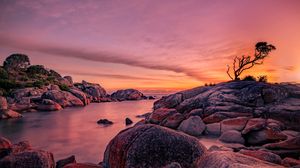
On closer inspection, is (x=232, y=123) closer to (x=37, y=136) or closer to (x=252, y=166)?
(x=252, y=166)

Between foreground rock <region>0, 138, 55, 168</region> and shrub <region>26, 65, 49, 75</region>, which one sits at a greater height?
shrub <region>26, 65, 49, 75</region>

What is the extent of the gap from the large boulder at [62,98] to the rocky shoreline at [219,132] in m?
34.5

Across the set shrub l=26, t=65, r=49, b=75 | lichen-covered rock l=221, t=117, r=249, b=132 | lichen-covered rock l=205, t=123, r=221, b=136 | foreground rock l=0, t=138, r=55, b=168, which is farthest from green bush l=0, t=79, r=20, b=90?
lichen-covered rock l=221, t=117, r=249, b=132

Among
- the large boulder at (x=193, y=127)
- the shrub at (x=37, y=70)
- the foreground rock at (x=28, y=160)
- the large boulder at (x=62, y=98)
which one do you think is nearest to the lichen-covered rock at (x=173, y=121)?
the large boulder at (x=193, y=127)

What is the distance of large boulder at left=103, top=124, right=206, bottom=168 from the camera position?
19.5 ft

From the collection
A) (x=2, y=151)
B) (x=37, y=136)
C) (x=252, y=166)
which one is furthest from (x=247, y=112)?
(x=37, y=136)

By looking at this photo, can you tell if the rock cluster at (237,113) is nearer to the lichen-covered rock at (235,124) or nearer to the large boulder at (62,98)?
the lichen-covered rock at (235,124)

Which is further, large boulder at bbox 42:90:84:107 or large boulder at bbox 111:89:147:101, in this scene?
large boulder at bbox 111:89:147:101

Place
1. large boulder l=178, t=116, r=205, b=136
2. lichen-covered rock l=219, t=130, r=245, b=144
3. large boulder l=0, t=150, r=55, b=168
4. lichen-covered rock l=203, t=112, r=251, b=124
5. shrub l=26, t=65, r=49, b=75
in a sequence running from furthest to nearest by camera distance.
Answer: shrub l=26, t=65, r=49, b=75 → lichen-covered rock l=203, t=112, r=251, b=124 → large boulder l=178, t=116, r=205, b=136 → lichen-covered rock l=219, t=130, r=245, b=144 → large boulder l=0, t=150, r=55, b=168

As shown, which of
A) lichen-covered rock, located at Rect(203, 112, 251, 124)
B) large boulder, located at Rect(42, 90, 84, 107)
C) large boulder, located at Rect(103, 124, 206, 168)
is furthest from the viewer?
large boulder, located at Rect(42, 90, 84, 107)

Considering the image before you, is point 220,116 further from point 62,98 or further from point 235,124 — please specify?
point 62,98

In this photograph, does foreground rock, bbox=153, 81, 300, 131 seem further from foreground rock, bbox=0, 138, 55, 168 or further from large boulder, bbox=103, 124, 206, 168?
foreground rock, bbox=0, 138, 55, 168

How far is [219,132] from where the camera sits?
56.3 feet

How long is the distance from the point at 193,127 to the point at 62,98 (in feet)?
148
